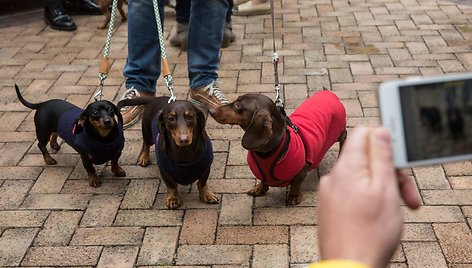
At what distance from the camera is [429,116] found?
95cm

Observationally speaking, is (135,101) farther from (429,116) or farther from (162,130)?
(429,116)

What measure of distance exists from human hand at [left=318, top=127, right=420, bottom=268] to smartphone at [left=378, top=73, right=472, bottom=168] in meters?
0.08

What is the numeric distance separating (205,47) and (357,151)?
135 inches

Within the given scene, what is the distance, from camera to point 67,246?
2.81m

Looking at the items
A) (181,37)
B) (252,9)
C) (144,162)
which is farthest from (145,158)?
(252,9)

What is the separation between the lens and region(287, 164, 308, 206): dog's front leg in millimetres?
2963

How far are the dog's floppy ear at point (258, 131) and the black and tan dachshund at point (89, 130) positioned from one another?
2.69 feet

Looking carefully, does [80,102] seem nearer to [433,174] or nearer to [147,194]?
[147,194]

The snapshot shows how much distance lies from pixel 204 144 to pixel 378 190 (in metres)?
2.23

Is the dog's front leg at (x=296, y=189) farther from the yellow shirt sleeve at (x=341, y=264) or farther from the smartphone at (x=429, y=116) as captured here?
the yellow shirt sleeve at (x=341, y=264)

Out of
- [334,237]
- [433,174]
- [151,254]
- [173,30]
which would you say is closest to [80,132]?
[151,254]

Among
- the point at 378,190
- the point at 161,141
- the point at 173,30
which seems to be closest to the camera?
the point at 378,190

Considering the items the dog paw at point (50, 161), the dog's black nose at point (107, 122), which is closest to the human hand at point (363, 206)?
the dog's black nose at point (107, 122)

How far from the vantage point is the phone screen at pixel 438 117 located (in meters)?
0.94
